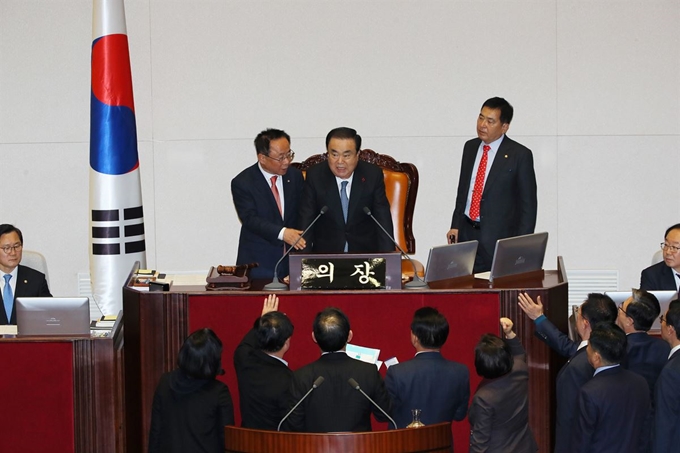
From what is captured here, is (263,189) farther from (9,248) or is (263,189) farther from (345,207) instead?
(9,248)

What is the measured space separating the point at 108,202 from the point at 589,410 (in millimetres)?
3050

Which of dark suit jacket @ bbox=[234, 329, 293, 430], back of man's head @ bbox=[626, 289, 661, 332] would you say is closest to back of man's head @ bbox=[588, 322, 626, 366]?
back of man's head @ bbox=[626, 289, 661, 332]

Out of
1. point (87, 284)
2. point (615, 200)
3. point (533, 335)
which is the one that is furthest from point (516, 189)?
point (87, 284)

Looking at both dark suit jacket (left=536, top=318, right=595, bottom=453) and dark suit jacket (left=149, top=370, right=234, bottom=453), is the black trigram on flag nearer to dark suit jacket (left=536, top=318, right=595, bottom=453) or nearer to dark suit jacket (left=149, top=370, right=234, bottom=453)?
dark suit jacket (left=149, top=370, right=234, bottom=453)

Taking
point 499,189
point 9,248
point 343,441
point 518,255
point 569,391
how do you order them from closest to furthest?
point 343,441
point 569,391
point 518,255
point 9,248
point 499,189

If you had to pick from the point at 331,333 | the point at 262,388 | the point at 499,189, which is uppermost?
the point at 499,189

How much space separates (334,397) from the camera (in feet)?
11.6

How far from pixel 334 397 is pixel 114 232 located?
248 cm

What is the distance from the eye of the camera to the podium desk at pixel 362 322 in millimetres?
4457

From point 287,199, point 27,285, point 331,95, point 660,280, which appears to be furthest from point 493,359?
point 331,95

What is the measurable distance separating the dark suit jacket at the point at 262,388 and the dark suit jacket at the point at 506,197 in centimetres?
206

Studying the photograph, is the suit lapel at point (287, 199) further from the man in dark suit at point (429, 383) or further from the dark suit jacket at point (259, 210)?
the man in dark suit at point (429, 383)

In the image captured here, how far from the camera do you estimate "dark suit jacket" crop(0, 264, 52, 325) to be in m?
5.23

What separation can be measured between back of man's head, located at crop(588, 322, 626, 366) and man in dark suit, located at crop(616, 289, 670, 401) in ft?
1.02
